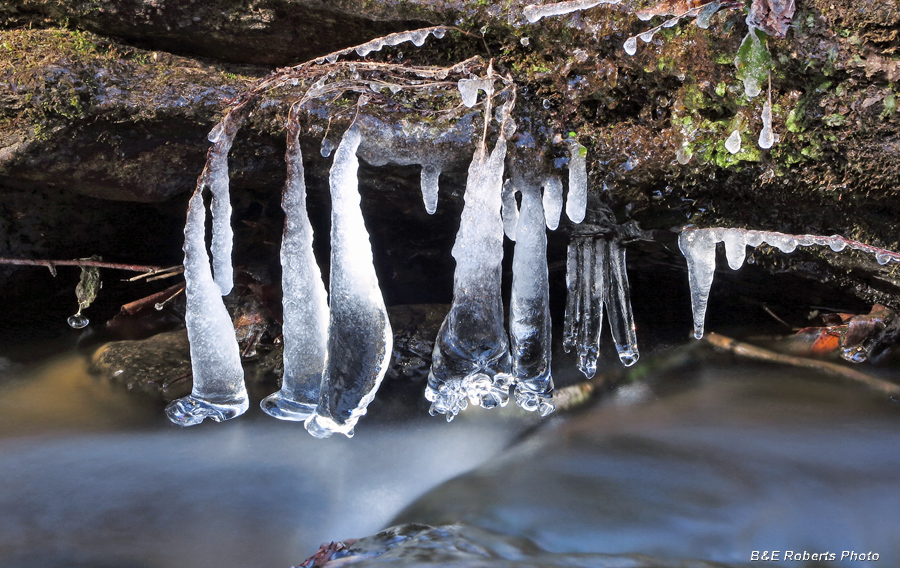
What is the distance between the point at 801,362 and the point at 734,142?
77.3 inches

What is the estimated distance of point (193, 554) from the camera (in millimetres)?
2785

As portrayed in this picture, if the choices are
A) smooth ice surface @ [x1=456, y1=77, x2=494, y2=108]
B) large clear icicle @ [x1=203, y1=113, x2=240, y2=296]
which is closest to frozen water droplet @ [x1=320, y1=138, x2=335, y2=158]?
large clear icicle @ [x1=203, y1=113, x2=240, y2=296]

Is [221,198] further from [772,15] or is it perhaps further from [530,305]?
[772,15]

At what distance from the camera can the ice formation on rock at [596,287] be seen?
314 centimetres

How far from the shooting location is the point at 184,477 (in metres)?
3.22

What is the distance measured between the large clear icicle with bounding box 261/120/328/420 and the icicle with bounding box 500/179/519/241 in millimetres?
953

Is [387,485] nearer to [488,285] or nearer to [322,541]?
[322,541]

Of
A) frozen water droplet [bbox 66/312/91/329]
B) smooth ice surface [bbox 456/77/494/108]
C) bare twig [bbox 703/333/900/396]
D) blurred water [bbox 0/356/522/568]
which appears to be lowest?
blurred water [bbox 0/356/522/568]

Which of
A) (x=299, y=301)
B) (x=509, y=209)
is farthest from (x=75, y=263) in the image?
(x=509, y=209)

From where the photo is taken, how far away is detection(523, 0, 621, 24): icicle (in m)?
2.36

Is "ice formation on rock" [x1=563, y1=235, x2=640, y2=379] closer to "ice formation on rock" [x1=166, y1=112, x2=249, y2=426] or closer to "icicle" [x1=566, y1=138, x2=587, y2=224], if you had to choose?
"icicle" [x1=566, y1=138, x2=587, y2=224]

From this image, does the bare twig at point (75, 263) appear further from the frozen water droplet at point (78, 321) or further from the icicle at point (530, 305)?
the icicle at point (530, 305)

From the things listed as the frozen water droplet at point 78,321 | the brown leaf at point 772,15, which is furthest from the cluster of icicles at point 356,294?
the frozen water droplet at point 78,321

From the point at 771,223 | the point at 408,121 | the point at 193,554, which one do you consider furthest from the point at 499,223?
the point at 193,554
